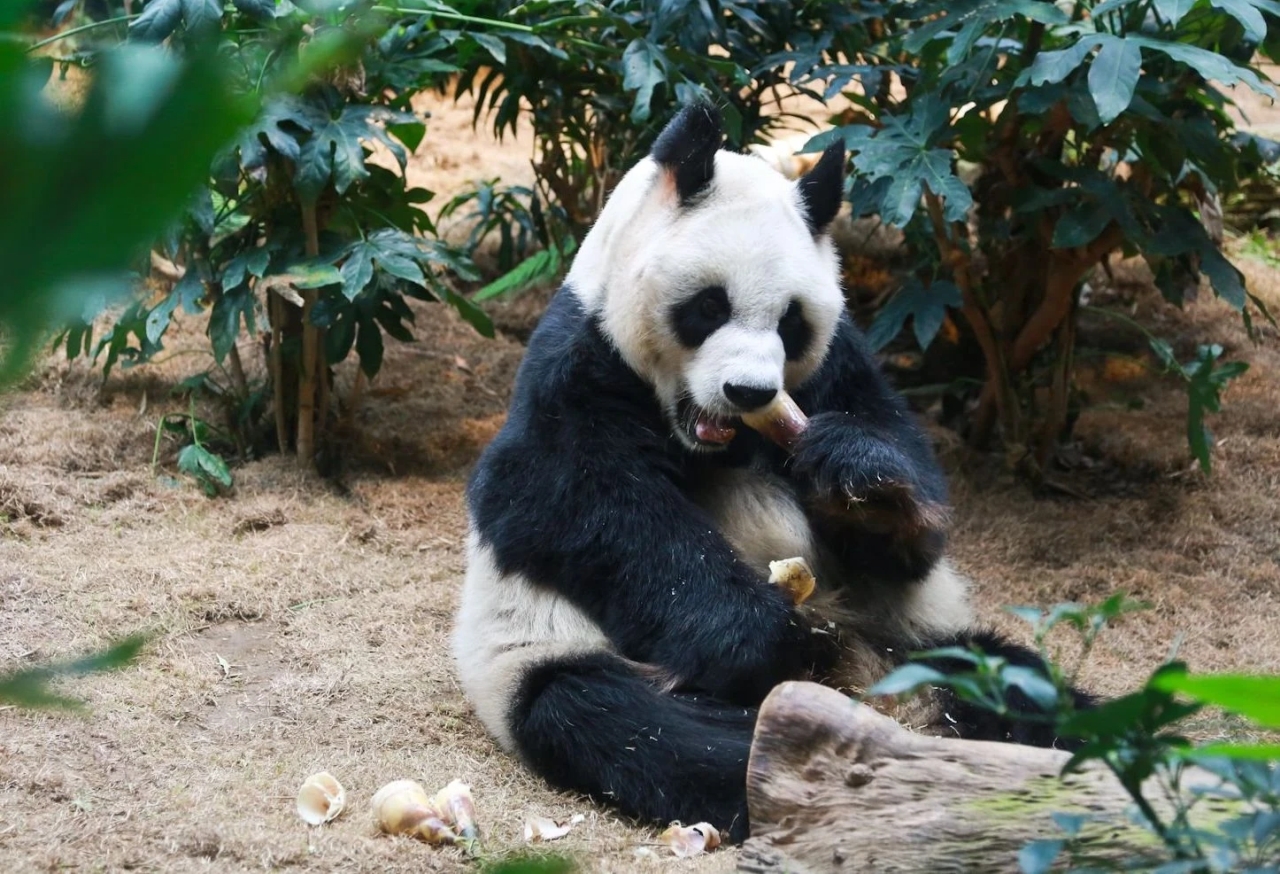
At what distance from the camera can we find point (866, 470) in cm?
355

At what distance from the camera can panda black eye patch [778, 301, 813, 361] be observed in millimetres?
3719

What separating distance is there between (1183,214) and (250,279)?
406 centimetres

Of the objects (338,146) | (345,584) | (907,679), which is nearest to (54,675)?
(907,679)

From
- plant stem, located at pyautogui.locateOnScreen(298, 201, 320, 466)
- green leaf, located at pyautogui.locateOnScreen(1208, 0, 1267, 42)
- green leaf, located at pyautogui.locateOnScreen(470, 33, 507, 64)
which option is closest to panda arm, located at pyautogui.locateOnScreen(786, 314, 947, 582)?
green leaf, located at pyautogui.locateOnScreen(1208, 0, 1267, 42)

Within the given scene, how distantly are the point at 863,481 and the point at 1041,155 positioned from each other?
9.64 ft

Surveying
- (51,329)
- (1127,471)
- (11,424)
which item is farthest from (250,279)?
(51,329)

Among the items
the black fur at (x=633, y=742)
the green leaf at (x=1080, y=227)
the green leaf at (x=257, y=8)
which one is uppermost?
the green leaf at (x=257, y=8)

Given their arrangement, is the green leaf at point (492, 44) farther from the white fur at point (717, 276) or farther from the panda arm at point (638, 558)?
the panda arm at point (638, 558)

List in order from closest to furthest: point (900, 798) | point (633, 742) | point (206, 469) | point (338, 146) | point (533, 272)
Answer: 1. point (900, 798)
2. point (633, 742)
3. point (338, 146)
4. point (206, 469)
5. point (533, 272)

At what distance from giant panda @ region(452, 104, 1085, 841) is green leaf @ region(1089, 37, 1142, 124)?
1128 millimetres

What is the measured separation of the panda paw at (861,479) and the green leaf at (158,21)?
2.87 m

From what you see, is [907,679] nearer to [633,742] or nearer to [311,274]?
[633,742]

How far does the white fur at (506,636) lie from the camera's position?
12.2ft

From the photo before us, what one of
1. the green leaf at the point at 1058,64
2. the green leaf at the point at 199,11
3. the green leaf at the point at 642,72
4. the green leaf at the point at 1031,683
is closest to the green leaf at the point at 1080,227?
the green leaf at the point at 1058,64
